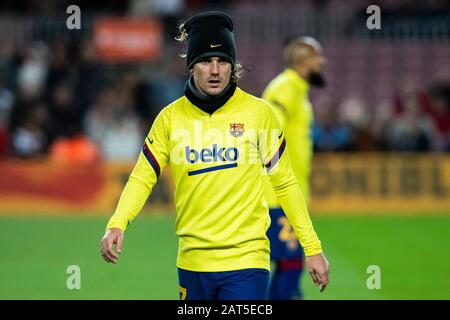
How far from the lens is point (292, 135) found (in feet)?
30.9

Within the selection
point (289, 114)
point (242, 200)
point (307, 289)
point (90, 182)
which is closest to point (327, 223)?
point (90, 182)

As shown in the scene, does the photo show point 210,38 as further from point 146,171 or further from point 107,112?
point 107,112

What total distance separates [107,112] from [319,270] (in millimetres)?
13061

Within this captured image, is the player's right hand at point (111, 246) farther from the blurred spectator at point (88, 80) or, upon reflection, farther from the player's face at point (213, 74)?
the blurred spectator at point (88, 80)

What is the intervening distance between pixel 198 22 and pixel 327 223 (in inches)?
403

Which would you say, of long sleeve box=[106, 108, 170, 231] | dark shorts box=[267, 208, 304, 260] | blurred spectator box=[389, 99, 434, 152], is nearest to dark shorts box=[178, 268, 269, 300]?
long sleeve box=[106, 108, 170, 231]

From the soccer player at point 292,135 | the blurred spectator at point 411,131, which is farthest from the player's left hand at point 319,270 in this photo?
the blurred spectator at point 411,131

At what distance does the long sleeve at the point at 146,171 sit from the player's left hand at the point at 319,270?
1010 mm

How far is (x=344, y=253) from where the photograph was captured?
43.4 feet

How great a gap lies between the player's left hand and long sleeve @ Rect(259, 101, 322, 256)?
0.15 metres

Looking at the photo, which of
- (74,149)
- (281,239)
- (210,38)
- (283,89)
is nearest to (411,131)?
(74,149)

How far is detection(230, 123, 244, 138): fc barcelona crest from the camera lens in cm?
600
